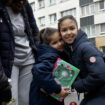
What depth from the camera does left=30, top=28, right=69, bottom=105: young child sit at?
2416 millimetres

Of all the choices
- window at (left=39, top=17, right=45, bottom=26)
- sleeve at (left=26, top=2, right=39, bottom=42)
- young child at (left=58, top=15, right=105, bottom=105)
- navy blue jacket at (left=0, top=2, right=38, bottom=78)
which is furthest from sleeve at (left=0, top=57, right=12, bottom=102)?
window at (left=39, top=17, right=45, bottom=26)

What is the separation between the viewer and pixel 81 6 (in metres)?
24.3

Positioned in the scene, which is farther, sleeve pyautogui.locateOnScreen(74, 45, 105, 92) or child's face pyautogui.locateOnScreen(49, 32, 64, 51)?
child's face pyautogui.locateOnScreen(49, 32, 64, 51)

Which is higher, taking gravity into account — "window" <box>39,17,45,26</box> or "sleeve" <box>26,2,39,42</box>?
"sleeve" <box>26,2,39,42</box>

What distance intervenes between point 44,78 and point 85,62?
439 mm

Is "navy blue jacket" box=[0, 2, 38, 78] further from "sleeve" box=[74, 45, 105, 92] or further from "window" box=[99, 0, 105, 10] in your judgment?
"window" box=[99, 0, 105, 10]

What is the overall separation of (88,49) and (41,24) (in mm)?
25933

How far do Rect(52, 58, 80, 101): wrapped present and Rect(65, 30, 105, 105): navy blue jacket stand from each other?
0.05m

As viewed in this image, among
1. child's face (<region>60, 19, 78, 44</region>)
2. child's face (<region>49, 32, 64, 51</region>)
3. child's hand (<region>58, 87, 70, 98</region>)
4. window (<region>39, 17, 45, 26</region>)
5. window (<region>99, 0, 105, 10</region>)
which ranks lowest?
window (<region>39, 17, 45, 26</region>)

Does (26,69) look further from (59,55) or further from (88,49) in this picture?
A: (88,49)

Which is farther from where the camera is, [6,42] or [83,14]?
[83,14]

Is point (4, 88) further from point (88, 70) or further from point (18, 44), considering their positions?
point (88, 70)

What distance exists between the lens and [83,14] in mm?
24297

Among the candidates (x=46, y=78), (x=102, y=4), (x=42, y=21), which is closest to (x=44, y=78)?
(x=46, y=78)
